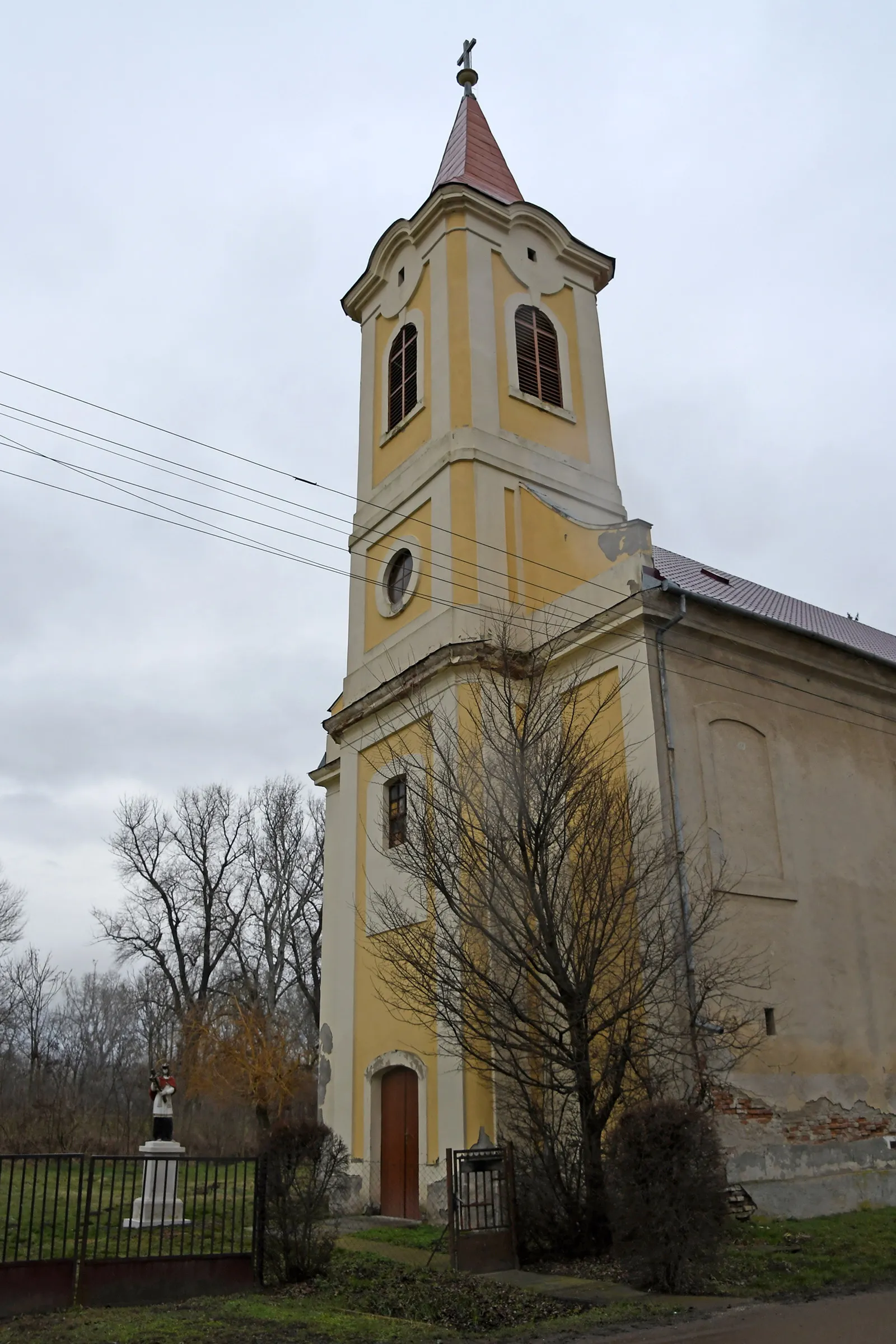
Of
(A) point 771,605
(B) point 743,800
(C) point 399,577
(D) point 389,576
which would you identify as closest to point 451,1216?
(B) point 743,800

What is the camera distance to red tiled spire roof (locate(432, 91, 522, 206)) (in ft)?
77.8

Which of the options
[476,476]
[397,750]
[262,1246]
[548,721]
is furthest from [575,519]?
[262,1246]

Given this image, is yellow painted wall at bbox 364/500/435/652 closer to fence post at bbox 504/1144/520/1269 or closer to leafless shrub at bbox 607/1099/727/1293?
fence post at bbox 504/1144/520/1269

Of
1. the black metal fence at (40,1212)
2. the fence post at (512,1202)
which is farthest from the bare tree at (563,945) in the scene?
the black metal fence at (40,1212)

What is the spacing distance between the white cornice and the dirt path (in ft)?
65.8

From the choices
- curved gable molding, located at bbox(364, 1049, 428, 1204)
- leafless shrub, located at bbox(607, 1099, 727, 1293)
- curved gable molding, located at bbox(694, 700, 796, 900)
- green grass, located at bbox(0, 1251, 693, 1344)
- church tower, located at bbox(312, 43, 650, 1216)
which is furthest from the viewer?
church tower, located at bbox(312, 43, 650, 1216)

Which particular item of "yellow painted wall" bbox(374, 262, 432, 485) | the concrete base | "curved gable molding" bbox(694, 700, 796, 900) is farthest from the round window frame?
the concrete base

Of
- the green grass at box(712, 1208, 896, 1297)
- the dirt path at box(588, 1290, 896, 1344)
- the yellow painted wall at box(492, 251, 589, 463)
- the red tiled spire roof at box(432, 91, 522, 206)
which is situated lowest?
the dirt path at box(588, 1290, 896, 1344)

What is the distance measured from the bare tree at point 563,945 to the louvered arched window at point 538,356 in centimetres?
883

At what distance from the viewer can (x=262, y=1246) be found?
9.51 meters

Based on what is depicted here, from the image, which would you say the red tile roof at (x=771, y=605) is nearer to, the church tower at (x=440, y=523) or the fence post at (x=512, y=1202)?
the church tower at (x=440, y=523)

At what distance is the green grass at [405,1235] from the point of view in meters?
12.6

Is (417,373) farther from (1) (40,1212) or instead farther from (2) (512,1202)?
(1) (40,1212)

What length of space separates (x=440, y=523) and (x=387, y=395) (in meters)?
4.96
